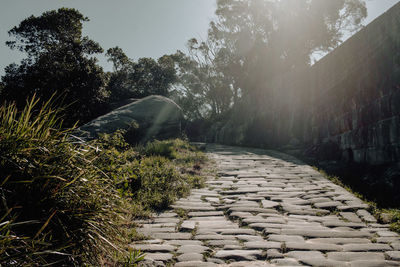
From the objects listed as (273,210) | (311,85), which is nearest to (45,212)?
(273,210)

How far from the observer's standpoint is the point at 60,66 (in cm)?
1809

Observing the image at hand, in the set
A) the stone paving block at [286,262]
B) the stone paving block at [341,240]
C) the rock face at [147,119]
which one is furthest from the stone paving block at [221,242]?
the rock face at [147,119]

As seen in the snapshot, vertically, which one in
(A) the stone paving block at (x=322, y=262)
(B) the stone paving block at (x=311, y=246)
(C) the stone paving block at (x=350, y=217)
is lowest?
(A) the stone paving block at (x=322, y=262)

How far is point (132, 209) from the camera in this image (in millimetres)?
3852

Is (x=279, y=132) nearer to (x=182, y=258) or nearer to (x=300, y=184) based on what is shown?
(x=300, y=184)

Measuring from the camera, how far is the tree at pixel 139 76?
26500 millimetres

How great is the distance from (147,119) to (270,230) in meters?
8.13

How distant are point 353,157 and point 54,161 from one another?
22.5 feet

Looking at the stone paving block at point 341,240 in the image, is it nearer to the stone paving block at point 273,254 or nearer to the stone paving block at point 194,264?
the stone paving block at point 273,254

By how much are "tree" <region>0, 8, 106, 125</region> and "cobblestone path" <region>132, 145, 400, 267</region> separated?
15.5m

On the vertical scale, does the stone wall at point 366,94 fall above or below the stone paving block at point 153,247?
above

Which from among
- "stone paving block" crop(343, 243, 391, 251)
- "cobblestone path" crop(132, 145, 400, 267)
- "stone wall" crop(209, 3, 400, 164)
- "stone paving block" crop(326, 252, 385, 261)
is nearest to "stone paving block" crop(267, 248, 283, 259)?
"cobblestone path" crop(132, 145, 400, 267)

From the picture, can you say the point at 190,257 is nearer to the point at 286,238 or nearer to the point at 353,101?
the point at 286,238

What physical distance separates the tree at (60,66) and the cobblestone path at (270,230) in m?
15.5
